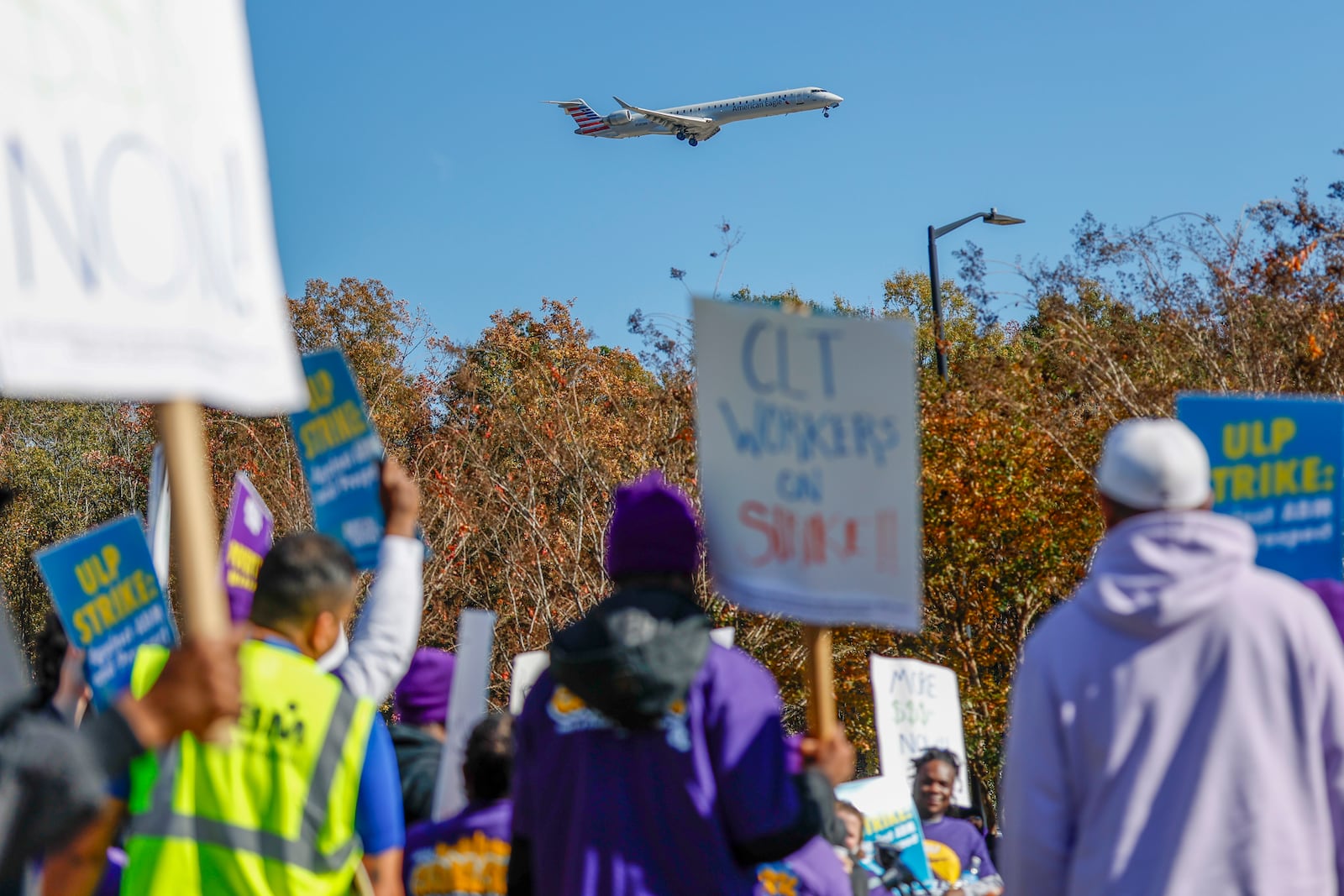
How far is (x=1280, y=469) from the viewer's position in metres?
4.41

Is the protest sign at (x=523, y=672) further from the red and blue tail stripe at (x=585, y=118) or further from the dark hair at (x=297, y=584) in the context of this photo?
the red and blue tail stripe at (x=585, y=118)

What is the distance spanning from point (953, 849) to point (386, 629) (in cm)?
300

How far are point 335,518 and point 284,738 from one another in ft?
4.18

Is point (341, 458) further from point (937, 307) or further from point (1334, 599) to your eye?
point (937, 307)

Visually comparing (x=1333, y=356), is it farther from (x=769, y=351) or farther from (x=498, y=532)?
(x=769, y=351)

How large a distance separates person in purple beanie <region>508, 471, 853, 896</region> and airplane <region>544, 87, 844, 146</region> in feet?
173

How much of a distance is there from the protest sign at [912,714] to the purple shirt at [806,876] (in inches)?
93.1

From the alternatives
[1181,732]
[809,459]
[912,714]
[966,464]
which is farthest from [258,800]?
[966,464]

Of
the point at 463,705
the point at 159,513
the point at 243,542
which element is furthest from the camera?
the point at 159,513

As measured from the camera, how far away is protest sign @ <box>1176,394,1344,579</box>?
4.37 metres

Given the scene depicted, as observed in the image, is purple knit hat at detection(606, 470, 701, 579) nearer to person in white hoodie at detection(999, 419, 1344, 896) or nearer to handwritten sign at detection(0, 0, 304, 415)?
person in white hoodie at detection(999, 419, 1344, 896)

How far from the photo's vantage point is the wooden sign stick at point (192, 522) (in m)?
1.99

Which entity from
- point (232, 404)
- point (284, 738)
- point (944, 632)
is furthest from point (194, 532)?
point (944, 632)

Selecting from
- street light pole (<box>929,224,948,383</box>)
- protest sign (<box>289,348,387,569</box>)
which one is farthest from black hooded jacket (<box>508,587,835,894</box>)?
street light pole (<box>929,224,948,383</box>)
